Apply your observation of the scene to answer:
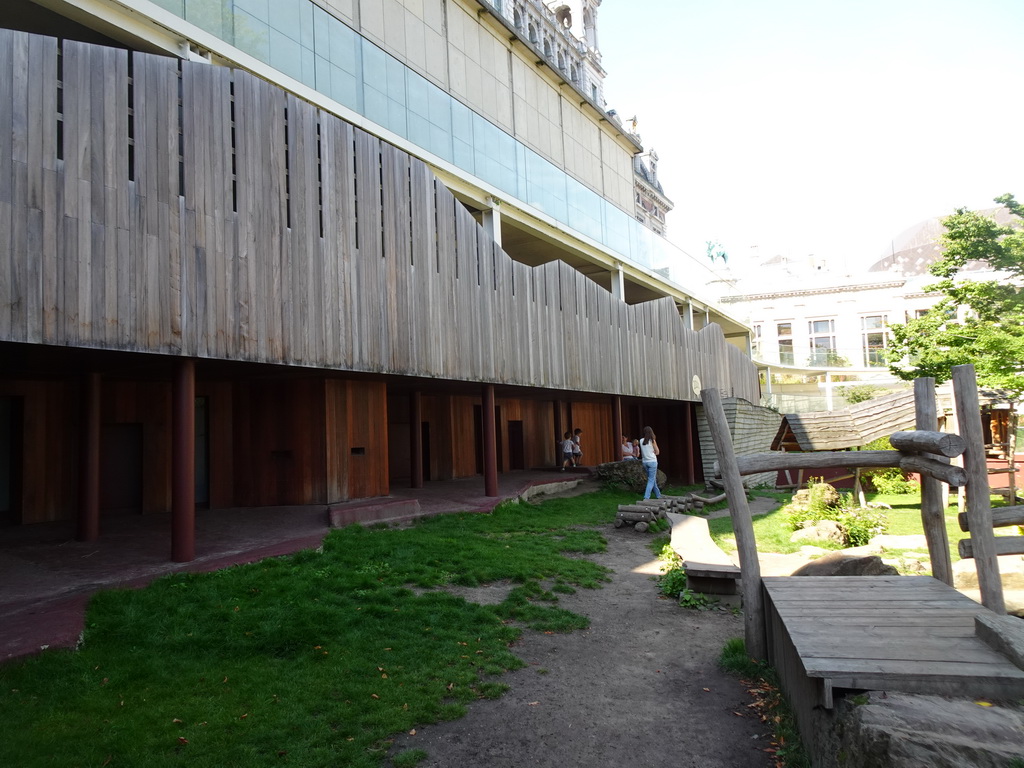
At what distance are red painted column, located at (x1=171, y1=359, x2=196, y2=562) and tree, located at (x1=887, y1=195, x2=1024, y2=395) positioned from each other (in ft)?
69.8

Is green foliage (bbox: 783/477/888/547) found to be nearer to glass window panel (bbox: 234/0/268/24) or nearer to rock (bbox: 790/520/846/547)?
rock (bbox: 790/520/846/547)

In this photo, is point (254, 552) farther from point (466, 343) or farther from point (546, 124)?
point (546, 124)

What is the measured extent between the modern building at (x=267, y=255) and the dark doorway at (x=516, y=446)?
2.26 m

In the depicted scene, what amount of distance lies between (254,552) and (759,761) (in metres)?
7.02

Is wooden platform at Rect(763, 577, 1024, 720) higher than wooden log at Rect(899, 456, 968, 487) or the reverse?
the reverse

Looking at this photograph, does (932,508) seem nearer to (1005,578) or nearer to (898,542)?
(1005,578)

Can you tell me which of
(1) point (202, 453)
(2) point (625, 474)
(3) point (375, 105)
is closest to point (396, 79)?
(3) point (375, 105)

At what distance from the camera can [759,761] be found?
4137 millimetres

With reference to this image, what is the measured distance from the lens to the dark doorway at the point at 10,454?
37.1 ft

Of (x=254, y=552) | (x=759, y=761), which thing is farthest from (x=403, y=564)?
(x=759, y=761)

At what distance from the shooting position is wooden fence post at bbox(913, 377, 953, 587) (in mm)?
5965

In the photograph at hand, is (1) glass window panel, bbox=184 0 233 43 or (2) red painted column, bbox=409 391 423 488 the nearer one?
(1) glass window panel, bbox=184 0 233 43

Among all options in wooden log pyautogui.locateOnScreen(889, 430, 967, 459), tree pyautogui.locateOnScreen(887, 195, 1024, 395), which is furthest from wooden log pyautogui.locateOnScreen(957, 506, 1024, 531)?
tree pyautogui.locateOnScreen(887, 195, 1024, 395)

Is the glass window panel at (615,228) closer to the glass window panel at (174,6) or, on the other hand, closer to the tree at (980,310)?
the tree at (980,310)
